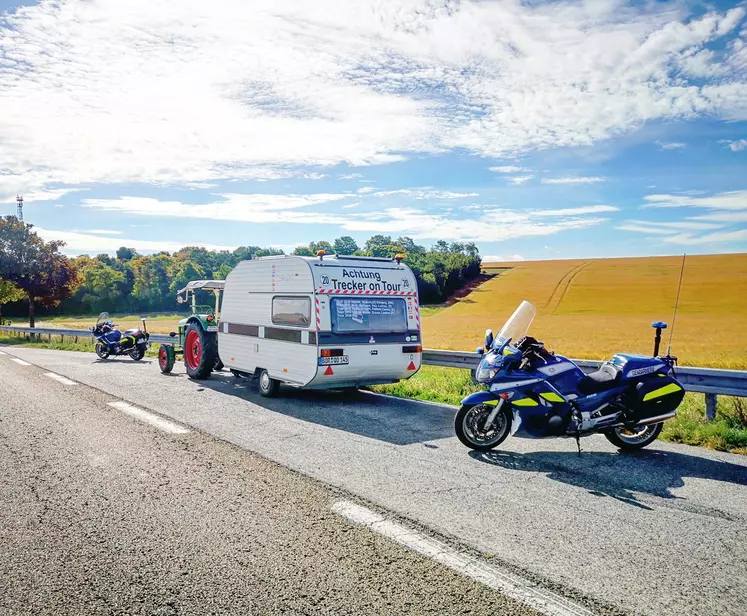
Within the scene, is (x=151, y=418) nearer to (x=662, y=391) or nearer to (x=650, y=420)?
(x=650, y=420)

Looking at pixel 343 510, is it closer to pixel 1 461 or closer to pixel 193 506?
pixel 193 506

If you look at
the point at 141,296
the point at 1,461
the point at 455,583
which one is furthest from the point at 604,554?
the point at 141,296

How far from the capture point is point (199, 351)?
13.3m

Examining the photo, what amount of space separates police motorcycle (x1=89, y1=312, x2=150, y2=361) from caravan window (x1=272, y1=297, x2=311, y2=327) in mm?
9221

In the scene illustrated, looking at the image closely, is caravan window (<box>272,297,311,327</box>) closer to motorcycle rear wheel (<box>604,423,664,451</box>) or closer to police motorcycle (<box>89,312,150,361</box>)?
motorcycle rear wheel (<box>604,423,664,451</box>)

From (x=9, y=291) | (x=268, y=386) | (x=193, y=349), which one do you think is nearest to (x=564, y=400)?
(x=268, y=386)

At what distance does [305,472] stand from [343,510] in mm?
1123

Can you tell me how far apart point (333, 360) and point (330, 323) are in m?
0.59

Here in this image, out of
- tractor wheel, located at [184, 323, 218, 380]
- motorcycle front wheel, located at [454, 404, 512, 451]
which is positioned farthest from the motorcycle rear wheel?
tractor wheel, located at [184, 323, 218, 380]

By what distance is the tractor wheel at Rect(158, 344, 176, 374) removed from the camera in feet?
47.6

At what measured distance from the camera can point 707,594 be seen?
3473 mm

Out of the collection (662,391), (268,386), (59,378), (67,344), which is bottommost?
(67,344)

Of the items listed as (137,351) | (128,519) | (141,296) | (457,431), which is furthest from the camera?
(141,296)

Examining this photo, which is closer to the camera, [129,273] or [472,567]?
[472,567]
